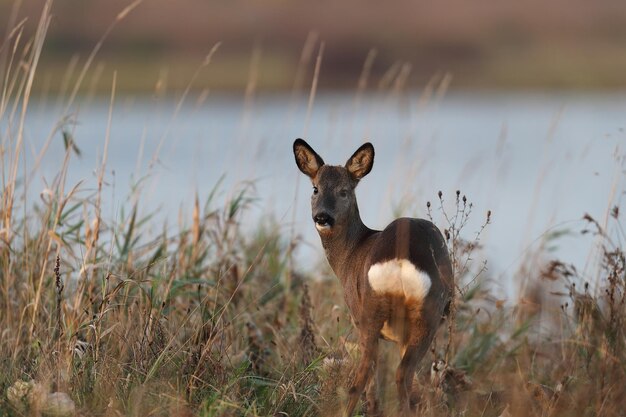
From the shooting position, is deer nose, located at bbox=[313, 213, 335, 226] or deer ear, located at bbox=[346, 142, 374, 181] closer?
deer nose, located at bbox=[313, 213, 335, 226]

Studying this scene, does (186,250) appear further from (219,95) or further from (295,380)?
(219,95)

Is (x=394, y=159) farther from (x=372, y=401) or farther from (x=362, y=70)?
(x=362, y=70)

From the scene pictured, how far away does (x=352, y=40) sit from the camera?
34.2m

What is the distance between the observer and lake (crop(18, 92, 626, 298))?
757cm

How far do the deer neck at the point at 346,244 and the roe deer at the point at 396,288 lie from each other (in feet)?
0.12

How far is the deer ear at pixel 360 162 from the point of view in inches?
207

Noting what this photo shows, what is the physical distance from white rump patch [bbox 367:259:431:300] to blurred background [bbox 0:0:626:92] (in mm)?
24624

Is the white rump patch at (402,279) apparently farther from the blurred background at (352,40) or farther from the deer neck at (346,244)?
the blurred background at (352,40)

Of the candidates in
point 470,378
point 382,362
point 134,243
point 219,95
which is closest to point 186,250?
point 134,243

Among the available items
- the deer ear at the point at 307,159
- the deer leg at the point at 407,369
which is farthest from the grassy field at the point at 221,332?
the deer ear at the point at 307,159

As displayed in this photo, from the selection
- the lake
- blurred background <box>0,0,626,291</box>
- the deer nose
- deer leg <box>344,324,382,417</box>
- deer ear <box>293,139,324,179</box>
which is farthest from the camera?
blurred background <box>0,0,626,291</box>

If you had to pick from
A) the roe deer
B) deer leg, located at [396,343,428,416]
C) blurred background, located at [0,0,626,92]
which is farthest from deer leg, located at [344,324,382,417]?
blurred background, located at [0,0,626,92]

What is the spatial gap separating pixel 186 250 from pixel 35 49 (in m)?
1.42

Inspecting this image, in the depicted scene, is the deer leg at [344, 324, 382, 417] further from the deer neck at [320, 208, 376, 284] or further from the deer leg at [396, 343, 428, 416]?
the deer neck at [320, 208, 376, 284]
